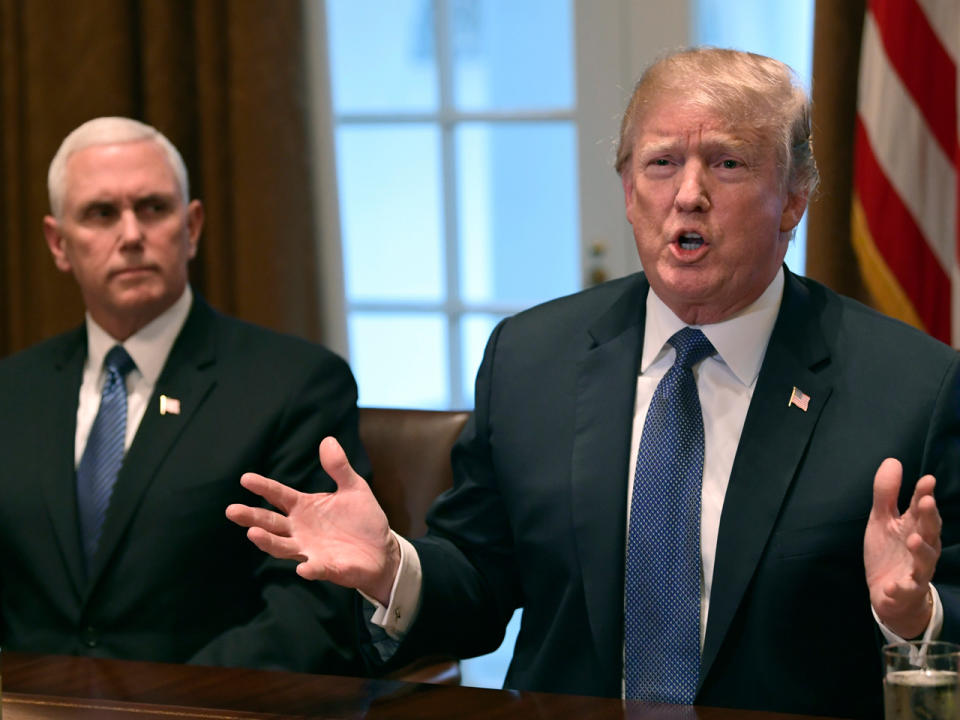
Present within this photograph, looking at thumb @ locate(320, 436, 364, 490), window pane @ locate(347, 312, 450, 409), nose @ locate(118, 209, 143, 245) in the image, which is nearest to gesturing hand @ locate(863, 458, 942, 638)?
thumb @ locate(320, 436, 364, 490)

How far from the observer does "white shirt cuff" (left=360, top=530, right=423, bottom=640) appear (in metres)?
1.88


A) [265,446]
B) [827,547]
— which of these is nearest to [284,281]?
[265,446]

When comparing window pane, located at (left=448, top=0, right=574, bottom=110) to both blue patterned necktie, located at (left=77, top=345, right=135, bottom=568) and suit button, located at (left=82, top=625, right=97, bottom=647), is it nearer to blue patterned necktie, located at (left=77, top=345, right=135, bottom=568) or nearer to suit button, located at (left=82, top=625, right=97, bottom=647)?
blue patterned necktie, located at (left=77, top=345, right=135, bottom=568)

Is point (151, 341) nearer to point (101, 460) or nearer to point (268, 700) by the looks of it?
point (101, 460)

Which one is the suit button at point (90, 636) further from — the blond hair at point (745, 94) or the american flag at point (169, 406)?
the blond hair at point (745, 94)

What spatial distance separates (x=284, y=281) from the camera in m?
3.80

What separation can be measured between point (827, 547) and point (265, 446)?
106 cm

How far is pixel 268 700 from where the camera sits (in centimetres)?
167

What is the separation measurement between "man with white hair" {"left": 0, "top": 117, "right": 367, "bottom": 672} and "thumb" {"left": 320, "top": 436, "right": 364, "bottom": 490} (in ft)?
1.83

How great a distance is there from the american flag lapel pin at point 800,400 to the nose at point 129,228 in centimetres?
131

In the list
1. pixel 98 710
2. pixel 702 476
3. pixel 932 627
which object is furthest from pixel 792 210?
pixel 98 710

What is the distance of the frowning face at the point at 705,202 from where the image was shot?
6.22 ft

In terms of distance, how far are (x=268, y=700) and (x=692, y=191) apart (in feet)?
2.84

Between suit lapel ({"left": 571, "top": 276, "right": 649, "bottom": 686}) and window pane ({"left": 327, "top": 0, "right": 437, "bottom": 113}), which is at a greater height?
window pane ({"left": 327, "top": 0, "right": 437, "bottom": 113})
